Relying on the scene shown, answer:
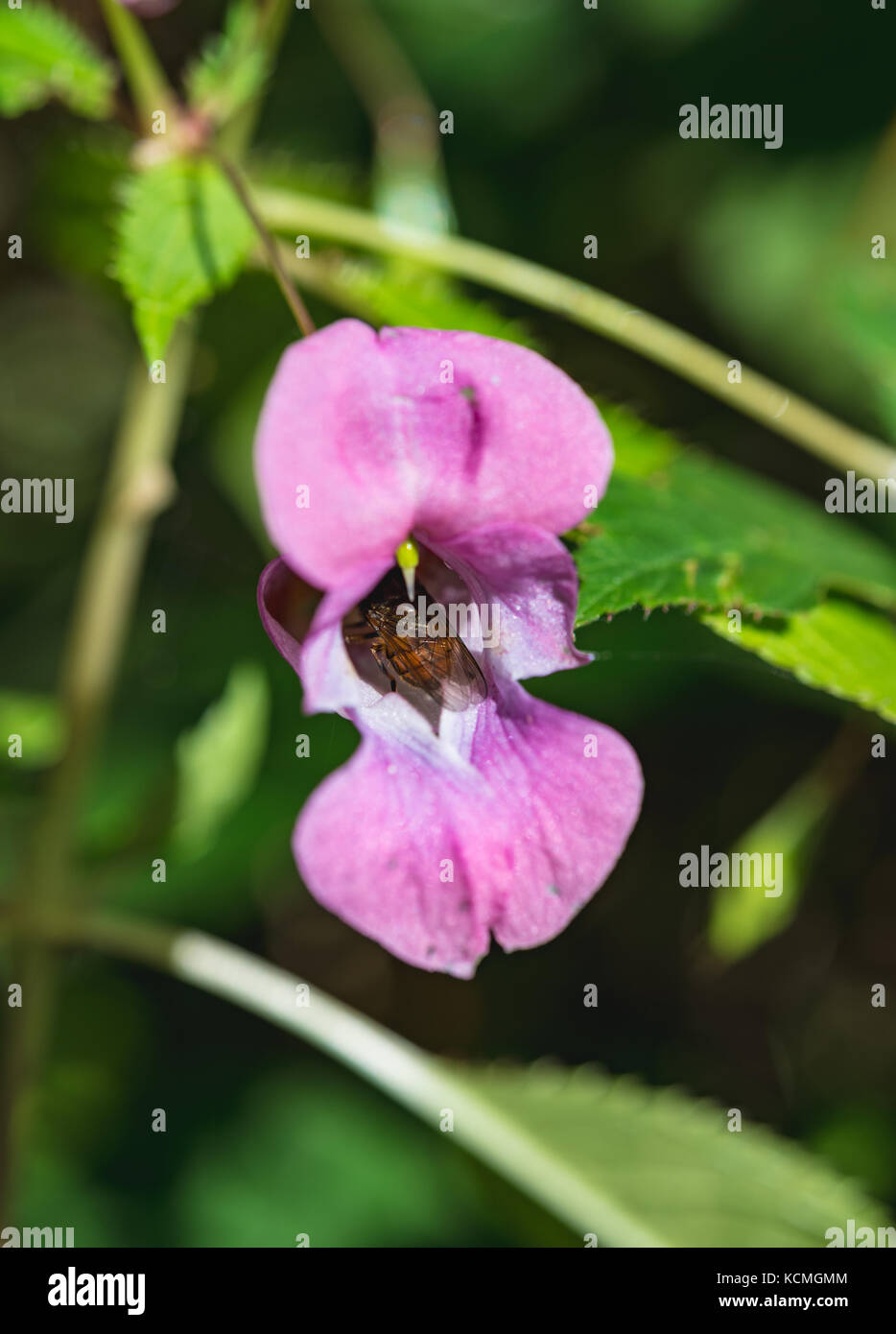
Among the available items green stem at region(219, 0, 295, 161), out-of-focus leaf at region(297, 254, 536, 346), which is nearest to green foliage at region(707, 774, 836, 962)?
out-of-focus leaf at region(297, 254, 536, 346)

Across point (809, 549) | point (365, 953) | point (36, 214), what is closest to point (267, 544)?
point (36, 214)

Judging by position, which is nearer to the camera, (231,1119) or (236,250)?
(236,250)

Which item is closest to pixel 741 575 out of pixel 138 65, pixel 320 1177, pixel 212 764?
pixel 212 764

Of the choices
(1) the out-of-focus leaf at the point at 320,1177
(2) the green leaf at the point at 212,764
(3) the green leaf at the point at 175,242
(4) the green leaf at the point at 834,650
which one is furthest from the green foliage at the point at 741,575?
(1) the out-of-focus leaf at the point at 320,1177

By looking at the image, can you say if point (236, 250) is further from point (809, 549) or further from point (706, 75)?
point (706, 75)
